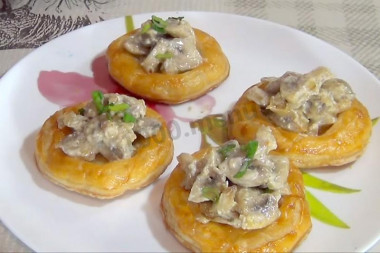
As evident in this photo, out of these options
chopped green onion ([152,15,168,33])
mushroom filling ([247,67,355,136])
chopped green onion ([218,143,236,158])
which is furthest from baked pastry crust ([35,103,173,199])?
chopped green onion ([152,15,168,33])

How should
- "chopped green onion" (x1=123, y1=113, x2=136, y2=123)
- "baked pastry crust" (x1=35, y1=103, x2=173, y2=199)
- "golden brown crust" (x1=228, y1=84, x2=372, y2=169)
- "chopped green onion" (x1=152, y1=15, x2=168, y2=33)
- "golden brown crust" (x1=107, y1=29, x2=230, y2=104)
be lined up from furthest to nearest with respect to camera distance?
"chopped green onion" (x1=152, y1=15, x2=168, y2=33) < "golden brown crust" (x1=107, y1=29, x2=230, y2=104) < "golden brown crust" (x1=228, y1=84, x2=372, y2=169) < "chopped green onion" (x1=123, y1=113, x2=136, y2=123) < "baked pastry crust" (x1=35, y1=103, x2=173, y2=199)

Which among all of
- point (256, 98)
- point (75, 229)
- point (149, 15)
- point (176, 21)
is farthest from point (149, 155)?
point (149, 15)

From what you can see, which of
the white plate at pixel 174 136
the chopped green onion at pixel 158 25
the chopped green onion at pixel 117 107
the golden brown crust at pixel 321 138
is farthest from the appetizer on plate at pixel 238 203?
the chopped green onion at pixel 158 25

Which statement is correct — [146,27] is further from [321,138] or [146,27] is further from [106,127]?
[321,138]

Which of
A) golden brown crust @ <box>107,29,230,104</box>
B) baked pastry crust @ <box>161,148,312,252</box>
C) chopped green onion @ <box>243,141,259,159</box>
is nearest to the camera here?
baked pastry crust @ <box>161,148,312,252</box>

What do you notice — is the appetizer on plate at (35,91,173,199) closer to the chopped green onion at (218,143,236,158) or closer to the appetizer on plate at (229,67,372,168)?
the chopped green onion at (218,143,236,158)

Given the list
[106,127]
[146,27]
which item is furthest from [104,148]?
[146,27]

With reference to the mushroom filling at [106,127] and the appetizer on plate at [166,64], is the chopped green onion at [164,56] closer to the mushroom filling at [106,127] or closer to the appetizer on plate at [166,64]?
the appetizer on plate at [166,64]
